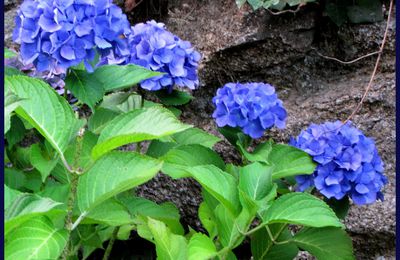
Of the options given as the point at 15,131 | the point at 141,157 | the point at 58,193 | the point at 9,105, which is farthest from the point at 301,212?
the point at 15,131

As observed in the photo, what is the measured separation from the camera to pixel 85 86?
69.1 inches

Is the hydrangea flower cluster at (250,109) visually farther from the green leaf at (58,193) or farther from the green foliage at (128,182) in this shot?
the green leaf at (58,193)

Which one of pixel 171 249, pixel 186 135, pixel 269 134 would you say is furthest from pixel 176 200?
pixel 171 249

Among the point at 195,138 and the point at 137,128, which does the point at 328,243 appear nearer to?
the point at 195,138

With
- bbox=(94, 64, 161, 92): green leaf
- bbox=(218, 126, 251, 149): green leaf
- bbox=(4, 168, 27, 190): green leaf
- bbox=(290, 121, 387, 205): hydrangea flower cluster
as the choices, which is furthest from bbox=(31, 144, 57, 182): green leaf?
bbox=(290, 121, 387, 205): hydrangea flower cluster

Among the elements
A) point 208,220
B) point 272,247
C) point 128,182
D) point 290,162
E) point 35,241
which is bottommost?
point 272,247

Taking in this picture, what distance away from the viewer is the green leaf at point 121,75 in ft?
5.63

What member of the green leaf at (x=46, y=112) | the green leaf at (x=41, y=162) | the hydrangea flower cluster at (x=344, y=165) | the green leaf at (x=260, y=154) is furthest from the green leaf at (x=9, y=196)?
the hydrangea flower cluster at (x=344, y=165)

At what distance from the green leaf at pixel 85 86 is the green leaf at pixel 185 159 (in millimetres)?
224

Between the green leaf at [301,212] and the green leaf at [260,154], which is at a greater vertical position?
the green leaf at [301,212]

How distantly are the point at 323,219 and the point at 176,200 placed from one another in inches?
36.6

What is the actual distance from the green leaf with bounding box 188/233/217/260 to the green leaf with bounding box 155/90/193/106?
0.48 metres

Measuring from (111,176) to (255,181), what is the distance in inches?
13.9

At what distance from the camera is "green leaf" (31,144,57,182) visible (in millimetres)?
1614
